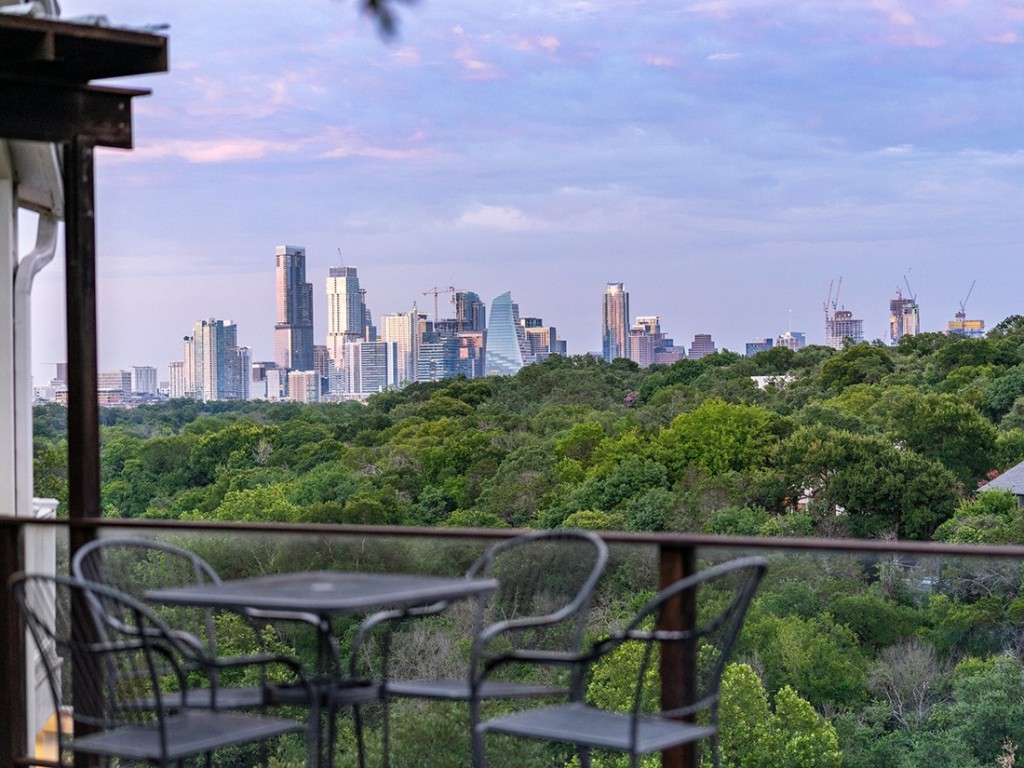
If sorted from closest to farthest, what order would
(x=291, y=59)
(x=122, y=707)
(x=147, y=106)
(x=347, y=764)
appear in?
1. (x=122, y=707)
2. (x=347, y=764)
3. (x=147, y=106)
4. (x=291, y=59)

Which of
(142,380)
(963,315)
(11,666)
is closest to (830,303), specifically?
(963,315)

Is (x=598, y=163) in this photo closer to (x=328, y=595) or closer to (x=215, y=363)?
(x=215, y=363)

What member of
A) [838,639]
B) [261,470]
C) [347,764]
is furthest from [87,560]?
[261,470]

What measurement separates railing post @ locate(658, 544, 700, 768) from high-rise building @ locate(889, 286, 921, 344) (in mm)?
74757

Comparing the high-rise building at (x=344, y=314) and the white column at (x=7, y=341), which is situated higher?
the high-rise building at (x=344, y=314)

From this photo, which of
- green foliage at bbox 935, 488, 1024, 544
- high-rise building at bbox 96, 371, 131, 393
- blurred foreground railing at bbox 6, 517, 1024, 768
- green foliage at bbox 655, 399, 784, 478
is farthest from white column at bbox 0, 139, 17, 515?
high-rise building at bbox 96, 371, 131, 393

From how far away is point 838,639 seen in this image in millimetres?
38250

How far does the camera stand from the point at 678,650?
309cm

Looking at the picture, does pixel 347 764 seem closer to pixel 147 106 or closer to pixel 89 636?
pixel 89 636

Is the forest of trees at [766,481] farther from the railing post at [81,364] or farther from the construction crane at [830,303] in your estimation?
the railing post at [81,364]

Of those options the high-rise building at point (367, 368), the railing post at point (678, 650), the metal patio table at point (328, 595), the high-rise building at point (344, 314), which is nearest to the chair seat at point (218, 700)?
the metal patio table at point (328, 595)

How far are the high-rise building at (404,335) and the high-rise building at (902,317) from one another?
87.9 feet

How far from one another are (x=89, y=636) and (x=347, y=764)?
2561 cm

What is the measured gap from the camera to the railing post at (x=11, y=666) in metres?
3.77
